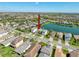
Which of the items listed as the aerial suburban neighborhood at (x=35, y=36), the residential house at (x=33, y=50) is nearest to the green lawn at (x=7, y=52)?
the aerial suburban neighborhood at (x=35, y=36)

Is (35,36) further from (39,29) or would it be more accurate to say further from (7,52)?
(7,52)

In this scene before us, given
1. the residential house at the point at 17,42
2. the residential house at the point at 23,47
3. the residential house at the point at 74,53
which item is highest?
the residential house at the point at 17,42

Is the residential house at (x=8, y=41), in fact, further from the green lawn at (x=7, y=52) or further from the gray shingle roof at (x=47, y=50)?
the gray shingle roof at (x=47, y=50)

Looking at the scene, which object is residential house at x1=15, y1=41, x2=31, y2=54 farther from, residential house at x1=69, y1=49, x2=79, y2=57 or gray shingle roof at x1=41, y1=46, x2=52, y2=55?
residential house at x1=69, y1=49, x2=79, y2=57

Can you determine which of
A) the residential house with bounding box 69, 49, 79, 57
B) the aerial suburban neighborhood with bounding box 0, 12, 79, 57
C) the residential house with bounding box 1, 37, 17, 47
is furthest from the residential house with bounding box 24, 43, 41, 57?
the residential house with bounding box 69, 49, 79, 57

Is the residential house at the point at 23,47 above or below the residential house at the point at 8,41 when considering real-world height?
below

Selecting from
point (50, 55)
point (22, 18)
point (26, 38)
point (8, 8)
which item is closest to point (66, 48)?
point (50, 55)

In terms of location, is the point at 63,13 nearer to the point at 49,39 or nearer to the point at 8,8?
the point at 49,39

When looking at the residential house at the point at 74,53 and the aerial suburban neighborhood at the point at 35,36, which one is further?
the aerial suburban neighborhood at the point at 35,36

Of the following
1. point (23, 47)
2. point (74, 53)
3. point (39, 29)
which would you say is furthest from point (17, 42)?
point (74, 53)
